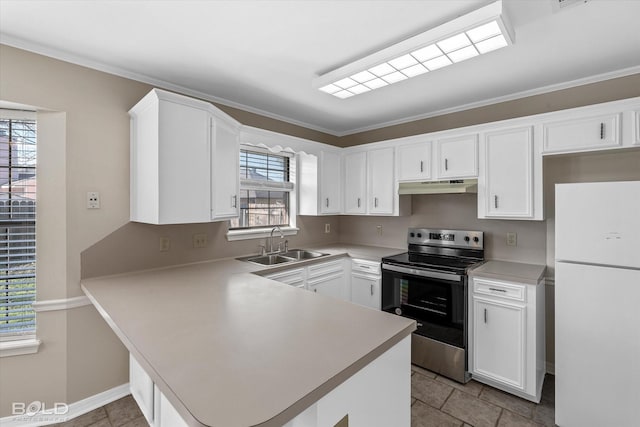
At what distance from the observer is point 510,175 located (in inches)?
102

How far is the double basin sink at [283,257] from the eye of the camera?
3.10 metres

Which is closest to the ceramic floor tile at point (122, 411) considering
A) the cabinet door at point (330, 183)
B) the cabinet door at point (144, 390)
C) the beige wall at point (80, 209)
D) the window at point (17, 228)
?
the beige wall at point (80, 209)

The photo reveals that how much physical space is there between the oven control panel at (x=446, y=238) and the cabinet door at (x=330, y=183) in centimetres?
98

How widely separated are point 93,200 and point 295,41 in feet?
6.09

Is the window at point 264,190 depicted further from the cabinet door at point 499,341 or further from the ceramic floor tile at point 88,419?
the cabinet door at point 499,341

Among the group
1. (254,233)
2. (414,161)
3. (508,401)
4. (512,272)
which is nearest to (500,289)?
(512,272)

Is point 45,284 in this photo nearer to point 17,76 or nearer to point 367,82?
point 17,76

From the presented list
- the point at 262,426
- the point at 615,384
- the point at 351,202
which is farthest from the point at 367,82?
the point at 615,384

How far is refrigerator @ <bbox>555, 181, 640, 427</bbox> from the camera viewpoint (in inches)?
69.6

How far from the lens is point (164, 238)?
102 inches

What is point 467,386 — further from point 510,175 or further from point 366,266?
point 510,175

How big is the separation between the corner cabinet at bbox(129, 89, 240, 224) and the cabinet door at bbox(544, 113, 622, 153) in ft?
8.69

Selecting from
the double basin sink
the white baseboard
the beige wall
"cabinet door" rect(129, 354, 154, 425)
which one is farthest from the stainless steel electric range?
the white baseboard

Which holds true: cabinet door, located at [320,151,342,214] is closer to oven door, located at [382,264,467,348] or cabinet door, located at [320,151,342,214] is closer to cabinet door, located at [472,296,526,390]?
oven door, located at [382,264,467,348]
